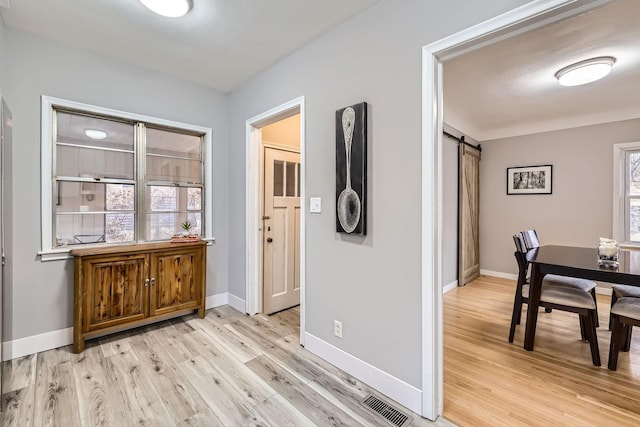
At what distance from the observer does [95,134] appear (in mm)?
2674

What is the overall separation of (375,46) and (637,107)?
414cm

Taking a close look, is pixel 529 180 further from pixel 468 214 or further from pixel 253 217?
pixel 253 217

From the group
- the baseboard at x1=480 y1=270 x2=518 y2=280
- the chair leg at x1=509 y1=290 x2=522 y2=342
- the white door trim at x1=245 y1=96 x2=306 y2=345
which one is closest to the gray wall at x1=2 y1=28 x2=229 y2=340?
the white door trim at x1=245 y1=96 x2=306 y2=345

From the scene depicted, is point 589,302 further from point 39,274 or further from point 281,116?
point 39,274

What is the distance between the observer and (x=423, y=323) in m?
1.65

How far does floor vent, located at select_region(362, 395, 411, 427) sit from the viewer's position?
1619mm

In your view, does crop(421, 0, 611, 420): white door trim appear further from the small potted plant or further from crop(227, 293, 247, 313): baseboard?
the small potted plant

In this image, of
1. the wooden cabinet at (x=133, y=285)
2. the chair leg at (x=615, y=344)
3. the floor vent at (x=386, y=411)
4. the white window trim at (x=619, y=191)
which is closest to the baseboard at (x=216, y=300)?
the wooden cabinet at (x=133, y=285)

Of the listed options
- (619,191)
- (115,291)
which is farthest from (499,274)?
(115,291)

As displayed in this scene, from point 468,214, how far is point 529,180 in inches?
43.4

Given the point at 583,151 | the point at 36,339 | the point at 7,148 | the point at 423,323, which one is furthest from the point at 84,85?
the point at 583,151

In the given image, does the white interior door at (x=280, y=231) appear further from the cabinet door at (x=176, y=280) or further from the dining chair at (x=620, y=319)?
the dining chair at (x=620, y=319)

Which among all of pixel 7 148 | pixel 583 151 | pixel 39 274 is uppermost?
pixel 583 151

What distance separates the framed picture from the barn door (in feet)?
1.63
